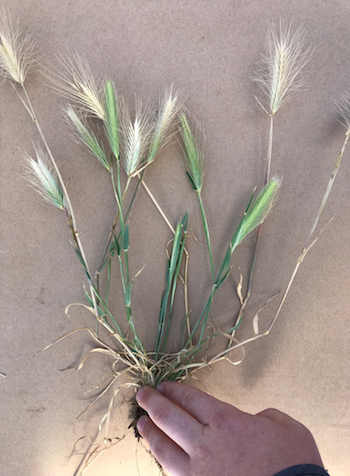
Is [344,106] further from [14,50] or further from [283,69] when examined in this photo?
[14,50]

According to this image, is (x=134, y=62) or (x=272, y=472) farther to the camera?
(x=134, y=62)

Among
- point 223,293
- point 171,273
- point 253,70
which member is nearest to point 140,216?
point 171,273

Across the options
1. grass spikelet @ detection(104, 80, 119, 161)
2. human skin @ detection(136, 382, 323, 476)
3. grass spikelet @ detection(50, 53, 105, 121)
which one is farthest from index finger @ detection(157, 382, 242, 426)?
grass spikelet @ detection(50, 53, 105, 121)

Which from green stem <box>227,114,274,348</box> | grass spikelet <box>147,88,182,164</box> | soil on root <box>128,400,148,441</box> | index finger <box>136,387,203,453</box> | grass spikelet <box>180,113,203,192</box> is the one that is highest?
grass spikelet <box>147,88,182,164</box>

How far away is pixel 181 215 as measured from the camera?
1.02 meters

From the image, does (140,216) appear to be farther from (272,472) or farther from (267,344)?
(272,472)

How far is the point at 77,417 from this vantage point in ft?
3.39

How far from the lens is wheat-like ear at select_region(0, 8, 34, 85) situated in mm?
913

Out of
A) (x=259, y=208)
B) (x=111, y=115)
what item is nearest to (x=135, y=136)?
(x=111, y=115)

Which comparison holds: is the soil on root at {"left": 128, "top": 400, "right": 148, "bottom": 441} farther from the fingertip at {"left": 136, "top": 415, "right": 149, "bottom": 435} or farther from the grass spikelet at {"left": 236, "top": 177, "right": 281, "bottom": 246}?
the grass spikelet at {"left": 236, "top": 177, "right": 281, "bottom": 246}

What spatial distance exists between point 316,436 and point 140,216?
91 centimetres

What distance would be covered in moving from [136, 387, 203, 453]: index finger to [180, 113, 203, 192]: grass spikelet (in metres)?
0.59

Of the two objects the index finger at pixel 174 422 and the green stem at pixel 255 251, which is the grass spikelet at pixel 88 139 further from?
the index finger at pixel 174 422

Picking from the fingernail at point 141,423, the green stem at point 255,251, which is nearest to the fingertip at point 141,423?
the fingernail at point 141,423
